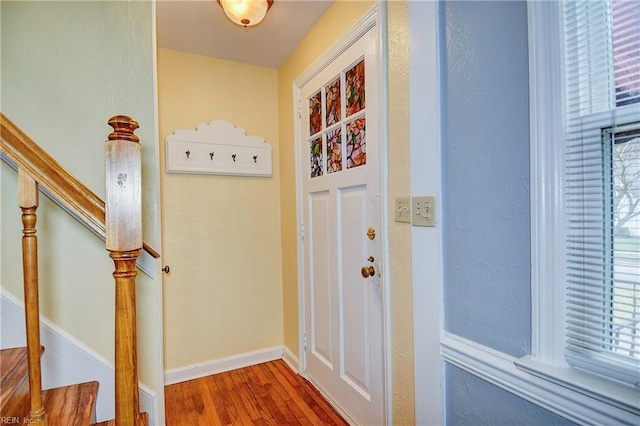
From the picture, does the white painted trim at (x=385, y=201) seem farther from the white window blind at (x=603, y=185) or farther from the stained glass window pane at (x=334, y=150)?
the white window blind at (x=603, y=185)

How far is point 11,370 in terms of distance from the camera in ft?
3.41

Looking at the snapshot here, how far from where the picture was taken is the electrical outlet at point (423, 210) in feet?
3.79

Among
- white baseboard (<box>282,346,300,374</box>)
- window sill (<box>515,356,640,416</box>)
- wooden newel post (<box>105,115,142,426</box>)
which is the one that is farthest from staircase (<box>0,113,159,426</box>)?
white baseboard (<box>282,346,300,374</box>)

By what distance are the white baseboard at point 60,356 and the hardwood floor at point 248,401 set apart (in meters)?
0.65

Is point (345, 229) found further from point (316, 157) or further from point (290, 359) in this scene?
point (290, 359)

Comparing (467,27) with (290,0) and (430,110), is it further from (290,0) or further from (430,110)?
(290,0)

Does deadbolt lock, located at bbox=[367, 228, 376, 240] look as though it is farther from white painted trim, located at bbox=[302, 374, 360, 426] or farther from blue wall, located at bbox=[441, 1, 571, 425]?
white painted trim, located at bbox=[302, 374, 360, 426]

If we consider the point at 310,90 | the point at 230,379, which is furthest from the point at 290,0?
the point at 230,379

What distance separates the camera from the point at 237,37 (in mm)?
2135

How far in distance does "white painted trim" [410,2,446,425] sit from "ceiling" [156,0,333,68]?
0.92 metres

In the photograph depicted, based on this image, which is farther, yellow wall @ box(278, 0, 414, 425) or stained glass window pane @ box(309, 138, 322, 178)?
stained glass window pane @ box(309, 138, 322, 178)

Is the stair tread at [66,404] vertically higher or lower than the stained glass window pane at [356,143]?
lower

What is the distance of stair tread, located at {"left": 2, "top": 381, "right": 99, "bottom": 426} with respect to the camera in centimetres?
100

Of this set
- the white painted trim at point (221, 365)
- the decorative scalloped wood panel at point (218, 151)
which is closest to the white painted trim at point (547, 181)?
the decorative scalloped wood panel at point (218, 151)
